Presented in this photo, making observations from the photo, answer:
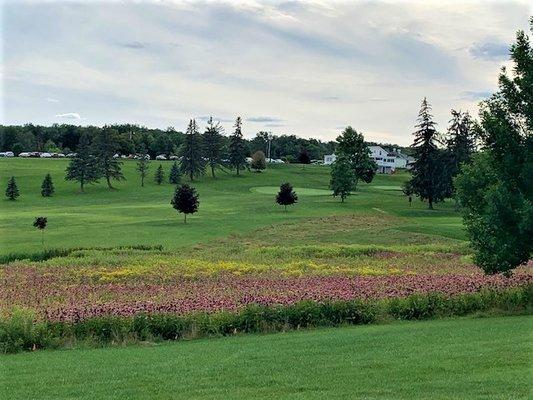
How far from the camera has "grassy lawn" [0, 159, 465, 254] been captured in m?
45.7

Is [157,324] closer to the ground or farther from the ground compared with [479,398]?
closer to the ground

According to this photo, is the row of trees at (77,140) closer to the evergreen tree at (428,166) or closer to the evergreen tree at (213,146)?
the evergreen tree at (213,146)

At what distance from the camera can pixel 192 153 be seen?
364 ft

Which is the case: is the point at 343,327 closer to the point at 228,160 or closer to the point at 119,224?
the point at 119,224

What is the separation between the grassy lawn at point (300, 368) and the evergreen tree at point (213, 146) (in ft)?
338

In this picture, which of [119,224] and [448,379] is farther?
[119,224]

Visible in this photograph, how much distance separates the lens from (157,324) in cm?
1567

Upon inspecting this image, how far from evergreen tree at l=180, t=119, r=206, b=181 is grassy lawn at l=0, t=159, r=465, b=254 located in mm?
2384

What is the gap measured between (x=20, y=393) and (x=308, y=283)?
1467 centimetres

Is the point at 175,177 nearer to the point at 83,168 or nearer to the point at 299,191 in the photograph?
the point at 83,168

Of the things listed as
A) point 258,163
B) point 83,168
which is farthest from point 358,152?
point 83,168

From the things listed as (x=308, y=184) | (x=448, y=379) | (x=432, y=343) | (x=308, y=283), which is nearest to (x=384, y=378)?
(x=448, y=379)

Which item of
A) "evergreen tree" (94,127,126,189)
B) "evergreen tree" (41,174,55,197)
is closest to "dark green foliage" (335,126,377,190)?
"evergreen tree" (94,127,126,189)

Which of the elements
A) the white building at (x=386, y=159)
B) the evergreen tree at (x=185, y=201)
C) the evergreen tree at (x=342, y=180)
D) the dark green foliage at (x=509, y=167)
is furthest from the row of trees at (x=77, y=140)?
the dark green foliage at (x=509, y=167)
